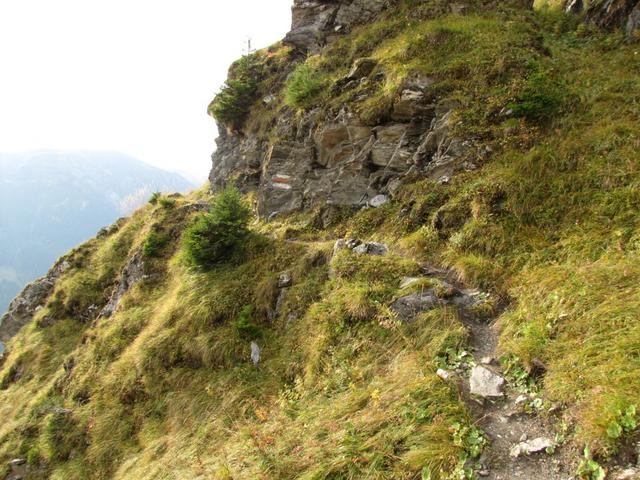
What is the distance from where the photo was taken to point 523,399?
15.5 ft

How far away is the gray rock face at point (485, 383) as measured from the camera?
4957mm

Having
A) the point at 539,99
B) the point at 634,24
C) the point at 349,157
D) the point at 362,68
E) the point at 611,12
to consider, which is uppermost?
the point at 611,12

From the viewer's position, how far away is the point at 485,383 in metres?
5.11

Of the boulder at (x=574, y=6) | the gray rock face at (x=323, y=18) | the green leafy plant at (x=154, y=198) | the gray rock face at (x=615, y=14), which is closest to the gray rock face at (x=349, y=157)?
the gray rock face at (x=323, y=18)

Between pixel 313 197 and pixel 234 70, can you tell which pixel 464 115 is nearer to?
pixel 313 197

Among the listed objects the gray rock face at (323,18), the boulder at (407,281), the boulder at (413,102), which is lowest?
the boulder at (407,281)

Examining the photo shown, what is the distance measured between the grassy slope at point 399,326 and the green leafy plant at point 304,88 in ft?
6.00

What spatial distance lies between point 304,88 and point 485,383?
15463 millimetres

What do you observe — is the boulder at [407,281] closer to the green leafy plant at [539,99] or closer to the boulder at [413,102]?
the green leafy plant at [539,99]

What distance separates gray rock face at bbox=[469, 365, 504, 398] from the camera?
4957 millimetres

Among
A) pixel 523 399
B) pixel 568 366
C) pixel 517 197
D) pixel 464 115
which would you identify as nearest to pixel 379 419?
pixel 523 399

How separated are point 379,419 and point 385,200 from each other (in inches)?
328

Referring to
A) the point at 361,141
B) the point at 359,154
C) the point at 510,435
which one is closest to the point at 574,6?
the point at 361,141

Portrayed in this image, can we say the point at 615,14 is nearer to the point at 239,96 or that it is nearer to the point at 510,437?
the point at 510,437
